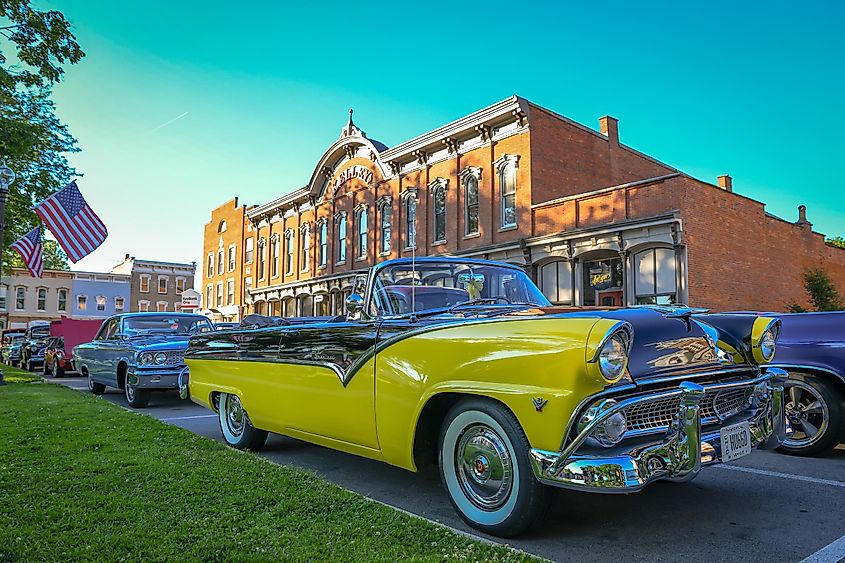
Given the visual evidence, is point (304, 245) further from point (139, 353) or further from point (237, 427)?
point (237, 427)

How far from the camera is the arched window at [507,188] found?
21141mm

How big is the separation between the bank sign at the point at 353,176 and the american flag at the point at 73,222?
14.0 metres

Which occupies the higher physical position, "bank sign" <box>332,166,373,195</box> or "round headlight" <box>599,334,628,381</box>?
"bank sign" <box>332,166,373,195</box>

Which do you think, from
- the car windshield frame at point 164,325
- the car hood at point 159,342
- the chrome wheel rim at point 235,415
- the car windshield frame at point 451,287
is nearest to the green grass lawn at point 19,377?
the car windshield frame at point 164,325

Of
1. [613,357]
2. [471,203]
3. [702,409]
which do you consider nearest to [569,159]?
[471,203]

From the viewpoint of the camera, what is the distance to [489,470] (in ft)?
11.8

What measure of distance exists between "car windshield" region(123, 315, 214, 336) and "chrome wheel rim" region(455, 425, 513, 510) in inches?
352

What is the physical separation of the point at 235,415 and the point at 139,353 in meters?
4.61

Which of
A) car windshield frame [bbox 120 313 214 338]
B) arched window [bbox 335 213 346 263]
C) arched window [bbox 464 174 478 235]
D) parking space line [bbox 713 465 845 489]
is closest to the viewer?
parking space line [bbox 713 465 845 489]

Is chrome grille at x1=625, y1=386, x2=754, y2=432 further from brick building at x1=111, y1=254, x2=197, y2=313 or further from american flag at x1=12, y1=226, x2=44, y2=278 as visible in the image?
brick building at x1=111, y1=254, x2=197, y2=313

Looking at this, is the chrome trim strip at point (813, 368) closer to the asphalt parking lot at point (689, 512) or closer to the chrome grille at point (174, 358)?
the asphalt parking lot at point (689, 512)

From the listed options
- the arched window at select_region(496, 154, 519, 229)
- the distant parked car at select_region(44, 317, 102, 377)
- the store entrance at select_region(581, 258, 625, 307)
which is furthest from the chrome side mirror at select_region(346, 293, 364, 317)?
the arched window at select_region(496, 154, 519, 229)

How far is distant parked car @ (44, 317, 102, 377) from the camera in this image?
17.8 metres

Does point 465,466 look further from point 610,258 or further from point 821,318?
point 610,258
